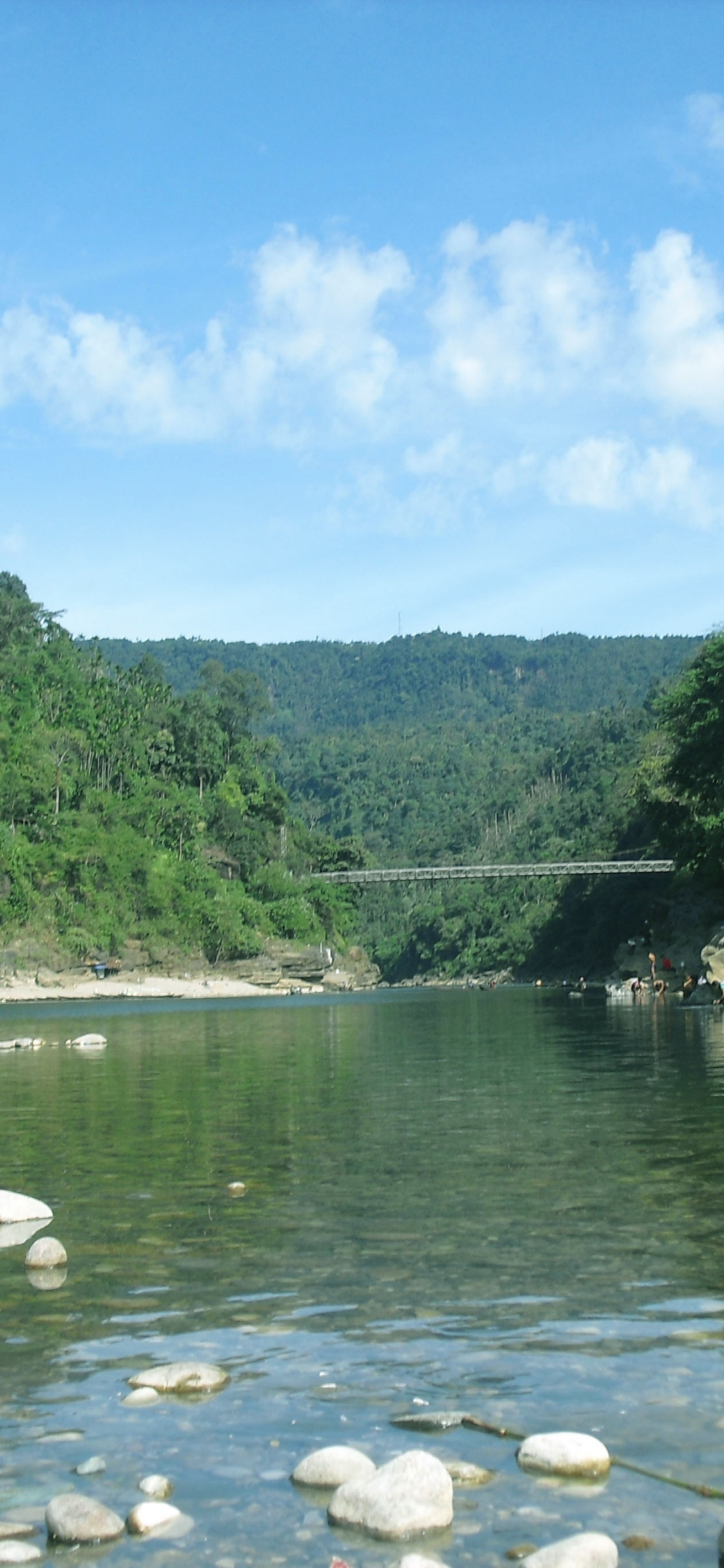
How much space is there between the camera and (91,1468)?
4992mm

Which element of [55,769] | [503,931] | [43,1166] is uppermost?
[55,769]

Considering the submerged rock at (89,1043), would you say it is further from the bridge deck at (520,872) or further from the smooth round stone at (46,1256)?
the bridge deck at (520,872)

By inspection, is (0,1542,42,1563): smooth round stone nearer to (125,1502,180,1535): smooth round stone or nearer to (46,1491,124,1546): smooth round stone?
(46,1491,124,1546): smooth round stone

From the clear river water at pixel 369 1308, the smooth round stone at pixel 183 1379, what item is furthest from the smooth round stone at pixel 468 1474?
the smooth round stone at pixel 183 1379

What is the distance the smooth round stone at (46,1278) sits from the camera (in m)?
7.72

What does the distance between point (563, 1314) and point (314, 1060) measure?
19.4 m

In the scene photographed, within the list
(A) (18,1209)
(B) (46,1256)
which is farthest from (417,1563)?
(A) (18,1209)

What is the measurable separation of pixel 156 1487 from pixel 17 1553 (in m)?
0.64

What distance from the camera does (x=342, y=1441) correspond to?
17.3 feet

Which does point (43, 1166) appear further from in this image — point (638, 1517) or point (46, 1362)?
point (638, 1517)

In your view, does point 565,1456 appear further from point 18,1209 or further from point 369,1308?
point 18,1209

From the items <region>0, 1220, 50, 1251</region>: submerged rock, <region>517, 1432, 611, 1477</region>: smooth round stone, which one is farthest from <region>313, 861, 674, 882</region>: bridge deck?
<region>517, 1432, 611, 1477</region>: smooth round stone

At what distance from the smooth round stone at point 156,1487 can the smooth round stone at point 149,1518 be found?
0.64ft

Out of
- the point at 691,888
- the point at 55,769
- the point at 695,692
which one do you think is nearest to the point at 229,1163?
the point at 695,692
